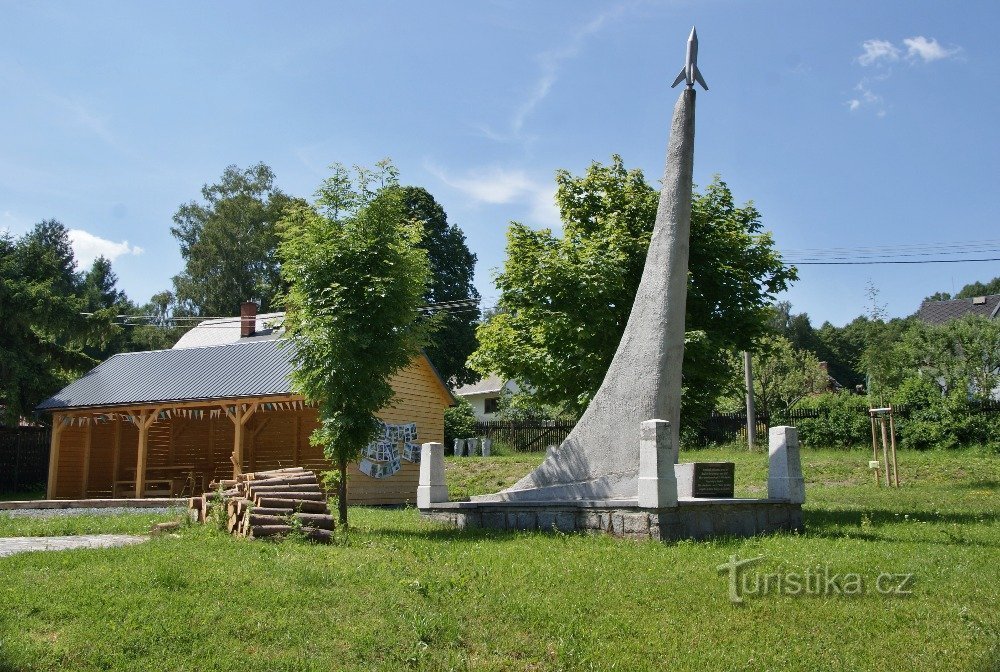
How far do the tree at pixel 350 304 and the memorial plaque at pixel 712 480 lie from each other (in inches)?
173

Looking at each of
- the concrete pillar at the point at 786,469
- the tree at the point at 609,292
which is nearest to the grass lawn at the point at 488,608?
the concrete pillar at the point at 786,469

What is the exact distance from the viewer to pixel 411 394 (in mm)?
21812

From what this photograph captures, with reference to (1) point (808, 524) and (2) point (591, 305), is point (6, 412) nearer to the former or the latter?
(2) point (591, 305)

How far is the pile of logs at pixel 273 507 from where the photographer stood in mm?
9625

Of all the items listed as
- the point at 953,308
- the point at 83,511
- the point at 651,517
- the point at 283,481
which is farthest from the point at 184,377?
the point at 953,308

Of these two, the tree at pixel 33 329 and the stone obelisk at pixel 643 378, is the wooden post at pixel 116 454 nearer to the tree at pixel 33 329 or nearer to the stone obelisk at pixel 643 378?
the tree at pixel 33 329

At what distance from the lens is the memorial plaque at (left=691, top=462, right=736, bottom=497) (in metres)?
11.0

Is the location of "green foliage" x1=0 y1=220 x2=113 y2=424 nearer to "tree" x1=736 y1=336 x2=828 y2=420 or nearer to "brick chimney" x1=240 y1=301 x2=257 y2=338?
"brick chimney" x1=240 y1=301 x2=257 y2=338

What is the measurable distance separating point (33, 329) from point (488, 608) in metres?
24.2

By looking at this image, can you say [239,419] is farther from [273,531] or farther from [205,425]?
[273,531]

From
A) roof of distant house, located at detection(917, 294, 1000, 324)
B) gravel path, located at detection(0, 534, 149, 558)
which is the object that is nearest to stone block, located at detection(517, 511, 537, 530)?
gravel path, located at detection(0, 534, 149, 558)

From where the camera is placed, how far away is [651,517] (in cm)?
957

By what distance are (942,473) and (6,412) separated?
26235mm

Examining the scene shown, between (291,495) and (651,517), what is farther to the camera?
(291,495)
